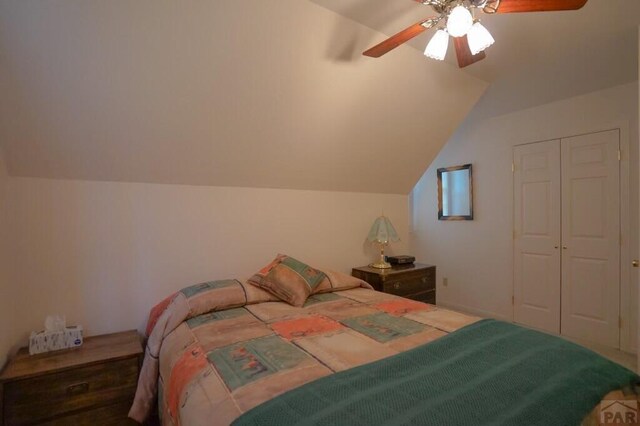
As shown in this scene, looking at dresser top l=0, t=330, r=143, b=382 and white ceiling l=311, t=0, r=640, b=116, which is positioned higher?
white ceiling l=311, t=0, r=640, b=116

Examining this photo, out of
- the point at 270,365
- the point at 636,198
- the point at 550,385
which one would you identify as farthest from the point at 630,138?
the point at 270,365

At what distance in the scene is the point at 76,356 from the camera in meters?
1.73

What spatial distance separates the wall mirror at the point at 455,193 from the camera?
402 centimetres

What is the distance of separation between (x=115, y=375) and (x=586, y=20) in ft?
11.2

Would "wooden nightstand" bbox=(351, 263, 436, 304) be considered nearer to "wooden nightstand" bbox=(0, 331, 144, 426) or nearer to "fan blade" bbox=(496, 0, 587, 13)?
"wooden nightstand" bbox=(0, 331, 144, 426)

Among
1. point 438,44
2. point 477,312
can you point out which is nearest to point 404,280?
point 477,312

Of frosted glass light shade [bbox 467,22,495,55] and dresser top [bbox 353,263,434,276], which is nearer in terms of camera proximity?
frosted glass light shade [bbox 467,22,495,55]

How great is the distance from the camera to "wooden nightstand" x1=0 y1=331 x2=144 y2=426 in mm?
1520

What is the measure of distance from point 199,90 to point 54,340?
1.66 m

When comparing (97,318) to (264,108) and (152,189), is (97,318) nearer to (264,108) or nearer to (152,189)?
(152,189)

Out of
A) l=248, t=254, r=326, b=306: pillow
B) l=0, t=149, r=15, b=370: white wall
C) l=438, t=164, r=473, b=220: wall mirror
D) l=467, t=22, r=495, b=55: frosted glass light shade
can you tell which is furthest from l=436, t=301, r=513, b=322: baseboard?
l=0, t=149, r=15, b=370: white wall

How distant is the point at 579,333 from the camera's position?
311 centimetres

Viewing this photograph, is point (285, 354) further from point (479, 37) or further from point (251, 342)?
point (479, 37)

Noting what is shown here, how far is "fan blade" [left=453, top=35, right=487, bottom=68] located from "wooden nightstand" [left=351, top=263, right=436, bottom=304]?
183 cm
